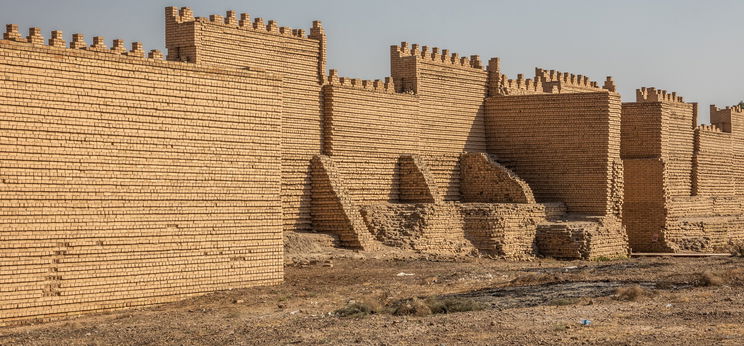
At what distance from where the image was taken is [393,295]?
1886 centimetres

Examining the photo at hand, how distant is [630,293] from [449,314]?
110 inches

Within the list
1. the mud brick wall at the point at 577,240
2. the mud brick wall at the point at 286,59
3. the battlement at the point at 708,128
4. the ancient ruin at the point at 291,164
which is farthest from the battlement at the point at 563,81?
the mud brick wall at the point at 286,59

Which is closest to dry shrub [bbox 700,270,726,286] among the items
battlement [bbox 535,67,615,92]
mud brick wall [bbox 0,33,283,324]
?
mud brick wall [bbox 0,33,283,324]

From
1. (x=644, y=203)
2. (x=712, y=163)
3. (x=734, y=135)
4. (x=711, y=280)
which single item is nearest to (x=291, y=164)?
(x=711, y=280)

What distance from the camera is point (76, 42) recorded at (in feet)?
73.8

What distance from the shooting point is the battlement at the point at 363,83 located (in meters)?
28.8

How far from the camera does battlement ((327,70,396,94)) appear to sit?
2884cm

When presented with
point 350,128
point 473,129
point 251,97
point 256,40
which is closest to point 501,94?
point 473,129

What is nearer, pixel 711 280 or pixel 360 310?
pixel 360 310

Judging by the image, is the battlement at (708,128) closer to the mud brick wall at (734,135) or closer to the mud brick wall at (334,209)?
the mud brick wall at (734,135)

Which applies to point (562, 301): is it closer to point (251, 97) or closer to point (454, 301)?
point (454, 301)

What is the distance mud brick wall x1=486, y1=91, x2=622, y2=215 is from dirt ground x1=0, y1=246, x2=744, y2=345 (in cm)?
1033

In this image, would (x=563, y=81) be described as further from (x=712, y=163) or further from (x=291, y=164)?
(x=291, y=164)

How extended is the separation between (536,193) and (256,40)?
10271 millimetres
